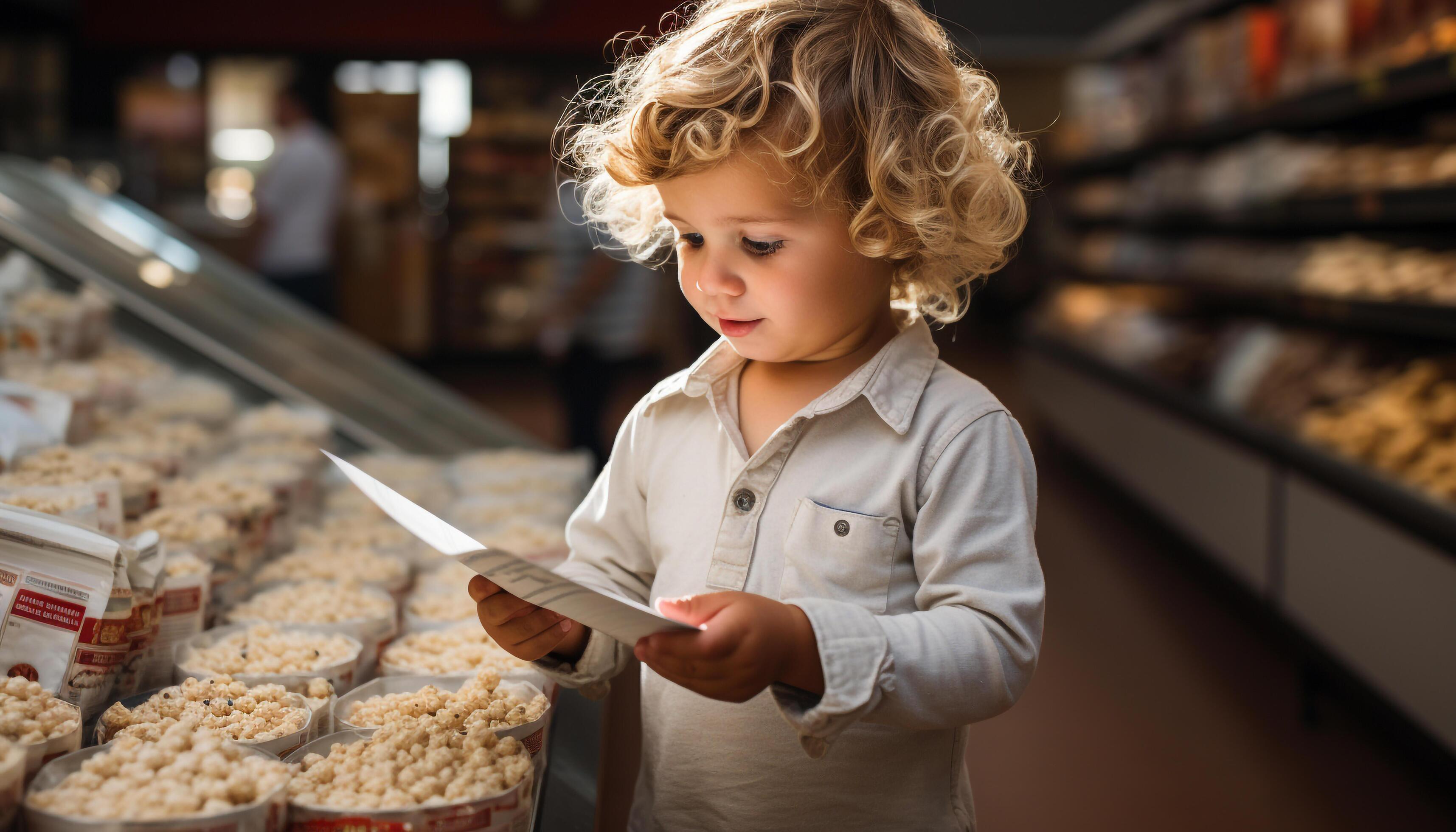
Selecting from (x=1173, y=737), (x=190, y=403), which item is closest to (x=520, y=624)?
(x=190, y=403)

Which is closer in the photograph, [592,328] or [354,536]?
[354,536]

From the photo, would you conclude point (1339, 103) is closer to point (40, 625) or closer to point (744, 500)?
point (744, 500)

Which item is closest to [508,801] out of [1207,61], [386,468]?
[386,468]

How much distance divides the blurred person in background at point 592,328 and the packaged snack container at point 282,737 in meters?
3.49

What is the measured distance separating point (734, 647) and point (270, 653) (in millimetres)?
602

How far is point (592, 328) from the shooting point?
15.5ft

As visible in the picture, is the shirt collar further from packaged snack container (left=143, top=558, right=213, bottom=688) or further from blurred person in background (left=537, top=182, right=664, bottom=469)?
blurred person in background (left=537, top=182, right=664, bottom=469)

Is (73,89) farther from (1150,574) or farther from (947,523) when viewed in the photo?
(947,523)

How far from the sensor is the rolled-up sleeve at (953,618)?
84cm

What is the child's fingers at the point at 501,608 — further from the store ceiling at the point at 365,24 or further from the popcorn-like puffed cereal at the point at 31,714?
the store ceiling at the point at 365,24

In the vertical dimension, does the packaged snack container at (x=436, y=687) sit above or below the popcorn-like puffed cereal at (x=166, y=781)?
below

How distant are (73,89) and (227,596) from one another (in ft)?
26.8

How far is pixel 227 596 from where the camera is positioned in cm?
141

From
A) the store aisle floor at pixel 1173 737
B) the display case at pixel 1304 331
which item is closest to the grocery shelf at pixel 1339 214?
the display case at pixel 1304 331
